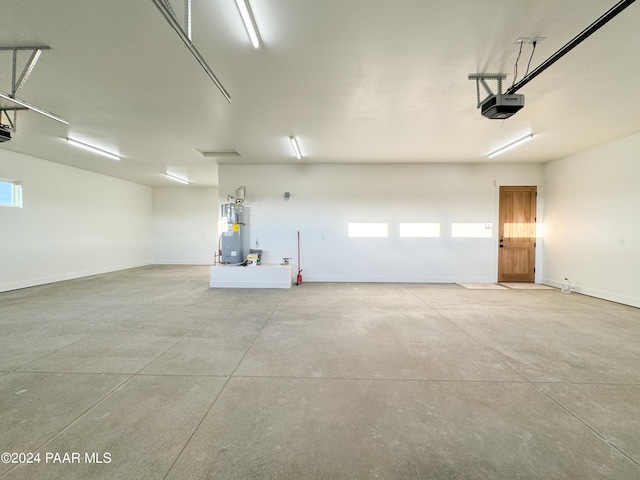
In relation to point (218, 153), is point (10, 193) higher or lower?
lower

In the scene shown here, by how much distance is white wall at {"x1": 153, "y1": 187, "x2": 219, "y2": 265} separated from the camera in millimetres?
10117

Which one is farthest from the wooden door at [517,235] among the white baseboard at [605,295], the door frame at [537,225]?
the white baseboard at [605,295]

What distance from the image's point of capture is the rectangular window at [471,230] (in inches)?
264

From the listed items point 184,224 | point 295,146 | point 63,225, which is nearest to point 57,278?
point 63,225

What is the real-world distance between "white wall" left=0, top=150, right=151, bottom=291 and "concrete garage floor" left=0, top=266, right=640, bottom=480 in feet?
9.62

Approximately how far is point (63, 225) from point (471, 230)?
1087 centimetres

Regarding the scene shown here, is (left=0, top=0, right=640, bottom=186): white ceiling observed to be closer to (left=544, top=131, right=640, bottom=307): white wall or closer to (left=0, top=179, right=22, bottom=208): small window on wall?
(left=544, top=131, right=640, bottom=307): white wall

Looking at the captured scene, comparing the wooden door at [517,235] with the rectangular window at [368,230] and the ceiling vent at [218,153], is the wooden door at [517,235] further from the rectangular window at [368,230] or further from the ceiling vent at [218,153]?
the ceiling vent at [218,153]

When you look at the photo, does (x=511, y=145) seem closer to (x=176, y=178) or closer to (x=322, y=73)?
(x=322, y=73)

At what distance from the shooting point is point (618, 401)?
2.01 meters

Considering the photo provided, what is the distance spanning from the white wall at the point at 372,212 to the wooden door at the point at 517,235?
0.69 ft

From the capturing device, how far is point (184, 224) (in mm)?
10133

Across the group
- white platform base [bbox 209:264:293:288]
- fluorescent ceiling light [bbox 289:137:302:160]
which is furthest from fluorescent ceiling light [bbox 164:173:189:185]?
fluorescent ceiling light [bbox 289:137:302:160]

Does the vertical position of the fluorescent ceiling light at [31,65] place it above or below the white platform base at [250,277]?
above
